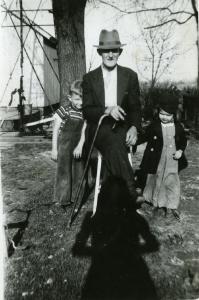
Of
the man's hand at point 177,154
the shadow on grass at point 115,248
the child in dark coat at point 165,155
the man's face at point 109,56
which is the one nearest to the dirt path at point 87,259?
the shadow on grass at point 115,248

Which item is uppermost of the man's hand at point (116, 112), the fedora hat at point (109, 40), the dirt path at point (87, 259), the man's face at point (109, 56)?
the fedora hat at point (109, 40)

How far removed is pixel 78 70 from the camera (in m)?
5.23

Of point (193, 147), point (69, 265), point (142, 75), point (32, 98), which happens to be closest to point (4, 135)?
point (142, 75)

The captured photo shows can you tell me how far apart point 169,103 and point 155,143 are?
47 cm

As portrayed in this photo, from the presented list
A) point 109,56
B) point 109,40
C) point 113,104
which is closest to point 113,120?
point 113,104

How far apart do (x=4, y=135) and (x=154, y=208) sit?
417 centimetres

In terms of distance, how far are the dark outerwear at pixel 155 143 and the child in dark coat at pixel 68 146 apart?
27.9 inches

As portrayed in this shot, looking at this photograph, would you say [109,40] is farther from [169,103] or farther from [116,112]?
[169,103]

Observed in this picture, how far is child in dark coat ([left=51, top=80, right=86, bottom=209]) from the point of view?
3.88m

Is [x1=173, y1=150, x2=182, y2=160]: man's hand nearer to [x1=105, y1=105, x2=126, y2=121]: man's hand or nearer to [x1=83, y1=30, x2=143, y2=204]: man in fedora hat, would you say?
[x1=83, y1=30, x2=143, y2=204]: man in fedora hat

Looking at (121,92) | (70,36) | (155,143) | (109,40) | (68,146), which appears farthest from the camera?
(70,36)

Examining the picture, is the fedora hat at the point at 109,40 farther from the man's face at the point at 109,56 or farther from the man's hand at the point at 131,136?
the man's hand at the point at 131,136

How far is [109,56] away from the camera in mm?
3363

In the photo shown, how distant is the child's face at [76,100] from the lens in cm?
381
